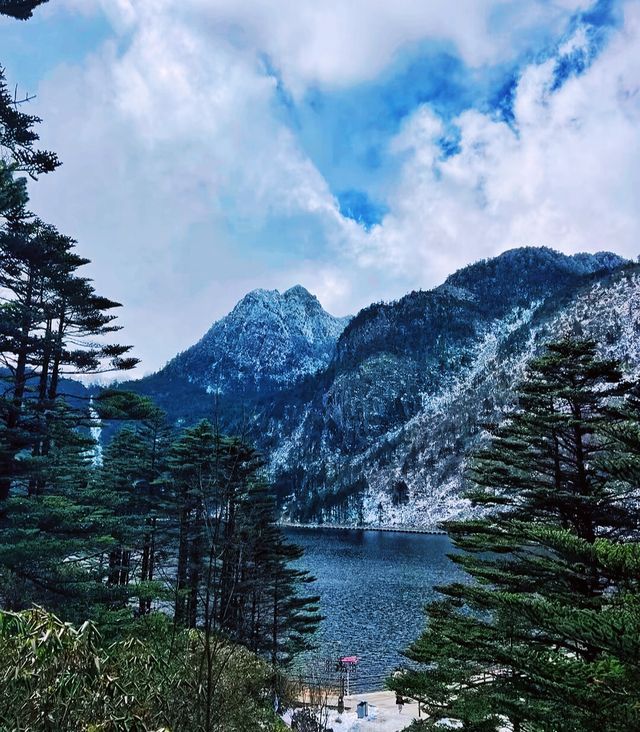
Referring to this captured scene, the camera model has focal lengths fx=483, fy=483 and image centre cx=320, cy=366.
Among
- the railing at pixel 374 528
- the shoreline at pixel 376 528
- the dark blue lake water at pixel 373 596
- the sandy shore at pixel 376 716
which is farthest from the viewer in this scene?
the railing at pixel 374 528

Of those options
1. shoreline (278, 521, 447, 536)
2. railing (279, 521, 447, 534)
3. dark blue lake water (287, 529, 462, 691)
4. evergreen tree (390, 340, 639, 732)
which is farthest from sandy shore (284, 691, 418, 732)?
railing (279, 521, 447, 534)

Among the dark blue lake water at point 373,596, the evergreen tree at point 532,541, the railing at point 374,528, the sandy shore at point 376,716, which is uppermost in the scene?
the evergreen tree at point 532,541

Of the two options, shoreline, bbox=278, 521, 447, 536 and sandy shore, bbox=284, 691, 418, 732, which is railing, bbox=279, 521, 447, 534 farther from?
sandy shore, bbox=284, 691, 418, 732

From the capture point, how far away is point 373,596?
5922 cm

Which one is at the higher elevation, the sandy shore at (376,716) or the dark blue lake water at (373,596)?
the sandy shore at (376,716)

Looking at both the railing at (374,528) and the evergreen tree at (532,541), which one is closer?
the evergreen tree at (532,541)

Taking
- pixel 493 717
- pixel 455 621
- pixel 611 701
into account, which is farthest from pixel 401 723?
pixel 611 701

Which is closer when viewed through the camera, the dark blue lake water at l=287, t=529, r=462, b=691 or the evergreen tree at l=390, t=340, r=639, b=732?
the evergreen tree at l=390, t=340, r=639, b=732

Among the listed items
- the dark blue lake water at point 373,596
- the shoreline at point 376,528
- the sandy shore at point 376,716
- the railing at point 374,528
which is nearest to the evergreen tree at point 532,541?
the dark blue lake water at point 373,596

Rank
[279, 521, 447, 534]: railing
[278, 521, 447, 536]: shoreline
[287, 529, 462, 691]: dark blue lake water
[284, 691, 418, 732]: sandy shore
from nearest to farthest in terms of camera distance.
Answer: [284, 691, 418, 732]: sandy shore, [287, 529, 462, 691]: dark blue lake water, [278, 521, 447, 536]: shoreline, [279, 521, 447, 534]: railing

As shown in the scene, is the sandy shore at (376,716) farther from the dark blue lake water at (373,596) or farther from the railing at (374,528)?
the railing at (374,528)

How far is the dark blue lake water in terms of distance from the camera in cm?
3900

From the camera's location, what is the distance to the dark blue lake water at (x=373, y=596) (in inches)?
1535

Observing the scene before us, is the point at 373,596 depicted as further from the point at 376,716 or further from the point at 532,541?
the point at 532,541
